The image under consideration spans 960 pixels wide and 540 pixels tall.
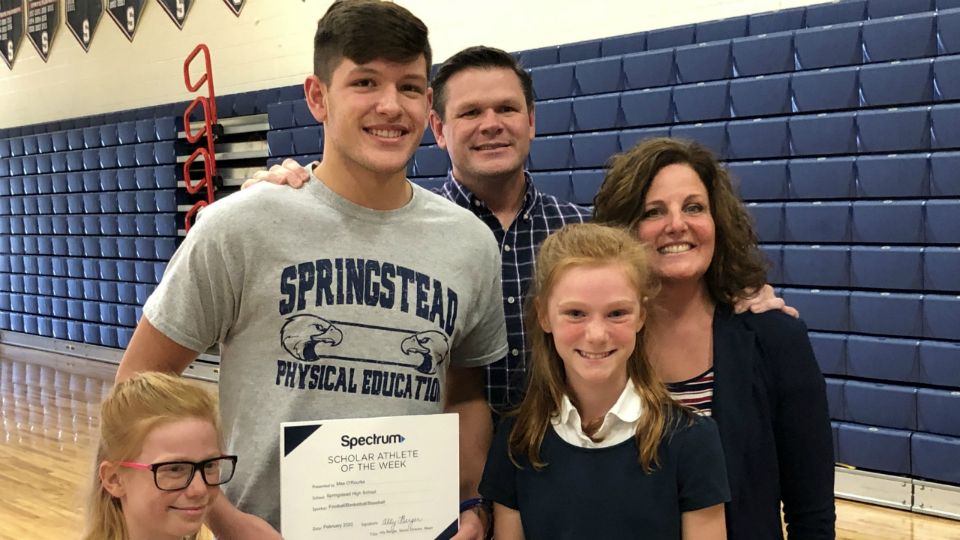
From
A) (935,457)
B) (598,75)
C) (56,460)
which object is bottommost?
(56,460)

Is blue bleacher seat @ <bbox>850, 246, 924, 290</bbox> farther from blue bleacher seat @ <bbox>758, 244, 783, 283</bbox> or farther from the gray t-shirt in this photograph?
the gray t-shirt

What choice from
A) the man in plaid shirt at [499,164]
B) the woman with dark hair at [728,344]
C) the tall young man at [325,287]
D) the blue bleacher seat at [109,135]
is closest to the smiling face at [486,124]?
the man in plaid shirt at [499,164]

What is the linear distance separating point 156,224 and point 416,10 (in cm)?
361

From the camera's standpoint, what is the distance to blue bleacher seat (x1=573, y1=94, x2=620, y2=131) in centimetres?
500

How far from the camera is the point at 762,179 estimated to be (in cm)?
447

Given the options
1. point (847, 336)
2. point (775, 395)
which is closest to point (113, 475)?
point (775, 395)

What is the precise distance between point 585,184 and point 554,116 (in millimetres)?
503

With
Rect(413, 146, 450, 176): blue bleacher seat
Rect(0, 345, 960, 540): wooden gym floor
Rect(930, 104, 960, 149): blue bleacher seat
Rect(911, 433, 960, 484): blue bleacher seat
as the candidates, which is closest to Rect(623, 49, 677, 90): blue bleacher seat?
Rect(930, 104, 960, 149): blue bleacher seat

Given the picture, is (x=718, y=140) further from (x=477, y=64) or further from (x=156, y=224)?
(x=156, y=224)

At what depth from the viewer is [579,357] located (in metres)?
1.37

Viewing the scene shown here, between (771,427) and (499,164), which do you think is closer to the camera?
(771,427)

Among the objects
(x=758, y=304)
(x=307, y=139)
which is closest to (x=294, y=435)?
(x=758, y=304)

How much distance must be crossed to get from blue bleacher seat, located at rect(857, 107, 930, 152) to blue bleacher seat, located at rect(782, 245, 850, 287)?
21.4 inches

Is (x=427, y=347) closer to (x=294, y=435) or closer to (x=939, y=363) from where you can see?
(x=294, y=435)
